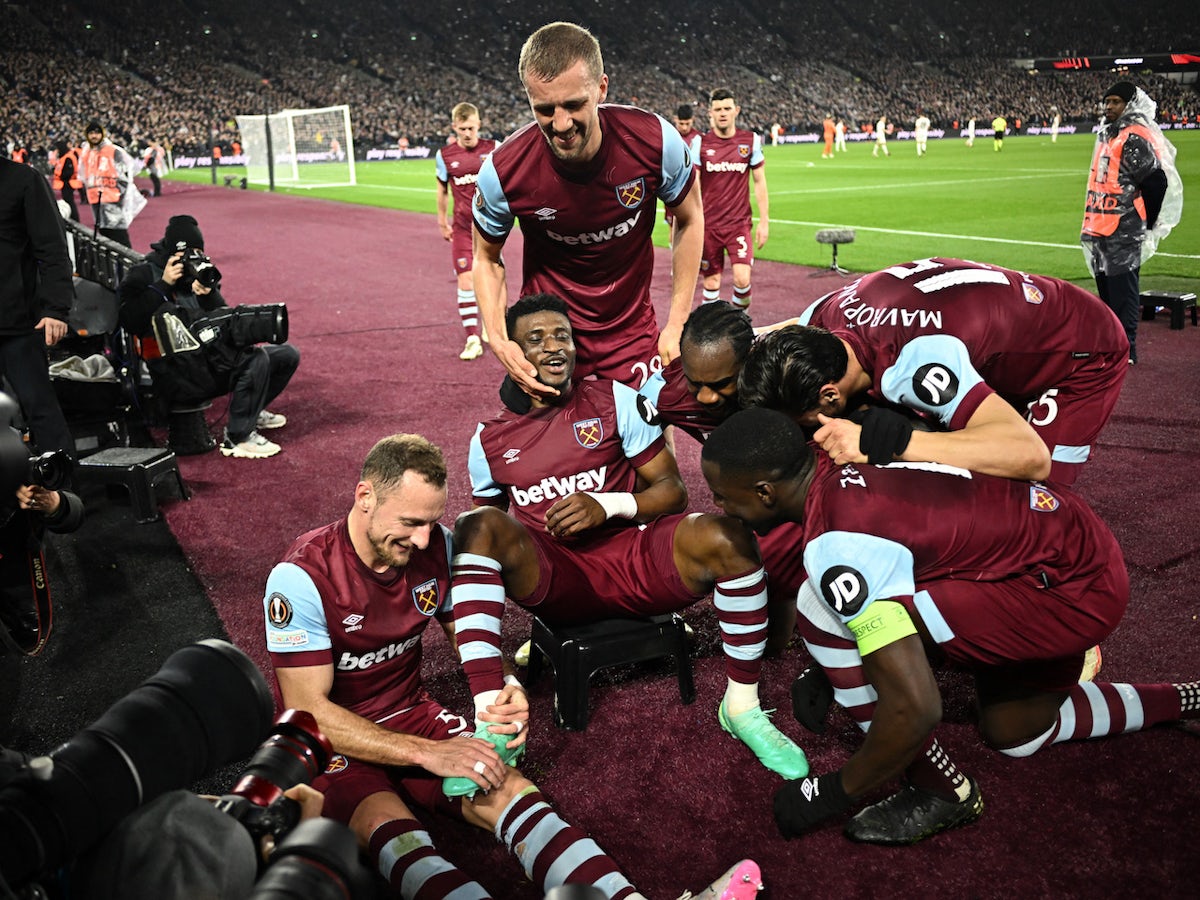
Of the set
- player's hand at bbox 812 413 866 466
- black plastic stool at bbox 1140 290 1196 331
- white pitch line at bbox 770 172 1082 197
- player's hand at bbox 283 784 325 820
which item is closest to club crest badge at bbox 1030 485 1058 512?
player's hand at bbox 812 413 866 466

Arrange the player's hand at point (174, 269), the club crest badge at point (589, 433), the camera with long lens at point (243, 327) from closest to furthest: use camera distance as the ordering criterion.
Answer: the club crest badge at point (589, 433)
the camera with long lens at point (243, 327)
the player's hand at point (174, 269)

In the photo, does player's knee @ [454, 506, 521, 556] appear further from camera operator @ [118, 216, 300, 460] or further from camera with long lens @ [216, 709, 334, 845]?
camera operator @ [118, 216, 300, 460]

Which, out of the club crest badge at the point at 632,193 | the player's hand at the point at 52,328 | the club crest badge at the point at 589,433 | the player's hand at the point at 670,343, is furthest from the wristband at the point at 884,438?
the player's hand at the point at 52,328

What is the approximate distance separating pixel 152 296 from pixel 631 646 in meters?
4.30

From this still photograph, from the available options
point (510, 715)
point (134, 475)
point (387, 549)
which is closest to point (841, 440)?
point (510, 715)

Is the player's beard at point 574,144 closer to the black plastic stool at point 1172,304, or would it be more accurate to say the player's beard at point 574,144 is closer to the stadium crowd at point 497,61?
the black plastic stool at point 1172,304

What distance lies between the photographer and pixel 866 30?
6794cm

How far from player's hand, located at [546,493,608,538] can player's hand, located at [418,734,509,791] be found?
86 cm

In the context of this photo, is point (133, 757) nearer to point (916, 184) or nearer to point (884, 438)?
point (884, 438)

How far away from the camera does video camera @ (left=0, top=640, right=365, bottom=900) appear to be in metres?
1.37

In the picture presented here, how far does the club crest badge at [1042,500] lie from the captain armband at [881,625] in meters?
0.61

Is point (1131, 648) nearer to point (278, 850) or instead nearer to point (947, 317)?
point (947, 317)

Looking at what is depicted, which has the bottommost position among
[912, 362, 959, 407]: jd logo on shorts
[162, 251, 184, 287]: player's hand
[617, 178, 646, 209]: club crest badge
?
[912, 362, 959, 407]: jd logo on shorts

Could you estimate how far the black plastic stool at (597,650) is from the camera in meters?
3.34
